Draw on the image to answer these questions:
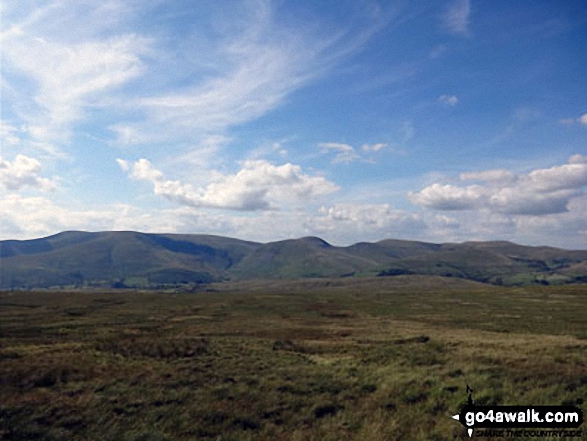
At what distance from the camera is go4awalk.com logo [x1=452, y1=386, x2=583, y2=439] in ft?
43.8

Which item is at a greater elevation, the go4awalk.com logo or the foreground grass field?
the go4awalk.com logo

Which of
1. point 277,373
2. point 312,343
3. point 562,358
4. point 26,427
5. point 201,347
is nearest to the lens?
point 26,427

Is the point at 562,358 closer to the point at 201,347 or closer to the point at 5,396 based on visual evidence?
the point at 201,347

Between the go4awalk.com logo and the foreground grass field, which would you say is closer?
the go4awalk.com logo

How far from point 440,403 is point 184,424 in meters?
9.92

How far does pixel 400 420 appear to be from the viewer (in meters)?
14.8

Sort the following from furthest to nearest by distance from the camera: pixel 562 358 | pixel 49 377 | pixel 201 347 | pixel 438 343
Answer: pixel 438 343
pixel 201 347
pixel 562 358
pixel 49 377

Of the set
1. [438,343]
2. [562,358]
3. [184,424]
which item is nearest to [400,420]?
[184,424]

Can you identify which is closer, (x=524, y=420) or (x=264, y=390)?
(x=524, y=420)

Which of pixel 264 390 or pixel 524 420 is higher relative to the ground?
pixel 524 420

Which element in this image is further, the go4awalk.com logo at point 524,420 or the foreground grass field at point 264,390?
the foreground grass field at point 264,390

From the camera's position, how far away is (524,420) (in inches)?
557

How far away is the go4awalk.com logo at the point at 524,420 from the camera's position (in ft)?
43.8

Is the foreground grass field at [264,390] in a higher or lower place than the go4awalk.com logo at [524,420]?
lower
